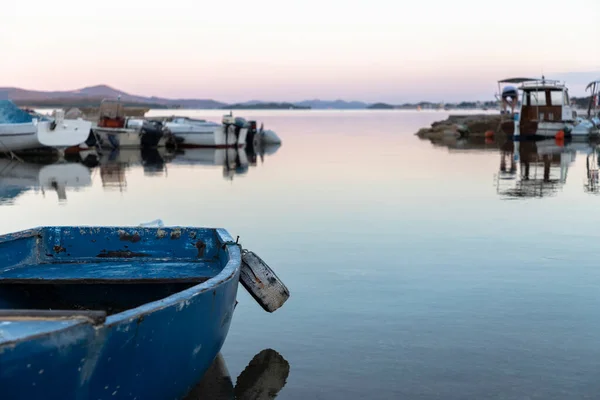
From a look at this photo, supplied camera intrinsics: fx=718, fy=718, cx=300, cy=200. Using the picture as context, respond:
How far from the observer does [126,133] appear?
3766cm

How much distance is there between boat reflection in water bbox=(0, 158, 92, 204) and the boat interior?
10031mm

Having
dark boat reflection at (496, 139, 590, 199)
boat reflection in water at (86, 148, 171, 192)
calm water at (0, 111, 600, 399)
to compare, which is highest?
dark boat reflection at (496, 139, 590, 199)

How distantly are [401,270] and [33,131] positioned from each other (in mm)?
23778

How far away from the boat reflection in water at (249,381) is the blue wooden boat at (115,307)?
0.32 metres

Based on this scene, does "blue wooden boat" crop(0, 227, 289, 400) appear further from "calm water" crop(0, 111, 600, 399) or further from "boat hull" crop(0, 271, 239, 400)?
"calm water" crop(0, 111, 600, 399)

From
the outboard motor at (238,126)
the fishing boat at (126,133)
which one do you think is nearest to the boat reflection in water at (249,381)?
the fishing boat at (126,133)

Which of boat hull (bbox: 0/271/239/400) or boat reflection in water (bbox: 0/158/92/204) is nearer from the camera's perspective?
boat hull (bbox: 0/271/239/400)

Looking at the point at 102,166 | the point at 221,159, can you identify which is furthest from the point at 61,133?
the point at 221,159

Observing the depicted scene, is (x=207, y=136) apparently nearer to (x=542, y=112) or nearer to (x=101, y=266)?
(x=542, y=112)

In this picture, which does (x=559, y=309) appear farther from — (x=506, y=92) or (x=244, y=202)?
(x=506, y=92)

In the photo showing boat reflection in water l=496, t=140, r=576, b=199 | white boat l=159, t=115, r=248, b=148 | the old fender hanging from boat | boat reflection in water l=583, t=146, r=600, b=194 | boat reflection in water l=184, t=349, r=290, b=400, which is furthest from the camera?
white boat l=159, t=115, r=248, b=148

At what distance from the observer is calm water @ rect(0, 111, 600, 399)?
559cm

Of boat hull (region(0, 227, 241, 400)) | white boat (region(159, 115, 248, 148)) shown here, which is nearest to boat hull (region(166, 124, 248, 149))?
white boat (region(159, 115, 248, 148))

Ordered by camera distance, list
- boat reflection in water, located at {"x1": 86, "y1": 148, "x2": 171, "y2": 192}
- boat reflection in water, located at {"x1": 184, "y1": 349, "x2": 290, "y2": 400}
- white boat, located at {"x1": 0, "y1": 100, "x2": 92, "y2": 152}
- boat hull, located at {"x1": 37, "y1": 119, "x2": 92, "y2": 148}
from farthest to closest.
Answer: boat hull, located at {"x1": 37, "y1": 119, "x2": 92, "y2": 148} → white boat, located at {"x1": 0, "y1": 100, "x2": 92, "y2": 152} → boat reflection in water, located at {"x1": 86, "y1": 148, "x2": 171, "y2": 192} → boat reflection in water, located at {"x1": 184, "y1": 349, "x2": 290, "y2": 400}
